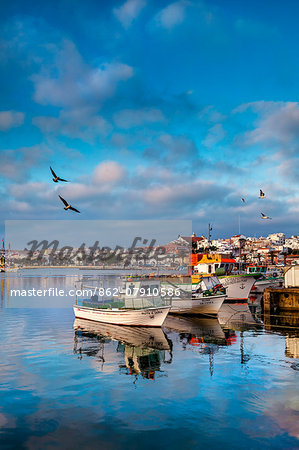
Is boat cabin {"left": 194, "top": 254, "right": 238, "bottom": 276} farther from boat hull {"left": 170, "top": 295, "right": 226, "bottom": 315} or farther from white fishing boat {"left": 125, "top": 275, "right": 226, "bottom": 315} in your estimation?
boat hull {"left": 170, "top": 295, "right": 226, "bottom": 315}

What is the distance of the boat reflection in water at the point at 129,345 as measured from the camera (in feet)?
52.2

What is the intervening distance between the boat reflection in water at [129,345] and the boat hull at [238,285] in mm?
20464

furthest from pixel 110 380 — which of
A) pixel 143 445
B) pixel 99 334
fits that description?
pixel 99 334

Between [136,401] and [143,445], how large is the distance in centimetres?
289

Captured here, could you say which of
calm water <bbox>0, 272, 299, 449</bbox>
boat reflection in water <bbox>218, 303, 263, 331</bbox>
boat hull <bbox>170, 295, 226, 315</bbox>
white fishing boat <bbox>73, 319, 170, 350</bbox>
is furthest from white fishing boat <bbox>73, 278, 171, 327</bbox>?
boat hull <bbox>170, 295, 226, 315</bbox>

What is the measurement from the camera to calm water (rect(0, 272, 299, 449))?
30.1 ft

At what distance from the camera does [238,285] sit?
43.4 metres

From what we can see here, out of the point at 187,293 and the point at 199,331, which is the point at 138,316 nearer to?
the point at 199,331

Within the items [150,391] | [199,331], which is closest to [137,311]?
[199,331]

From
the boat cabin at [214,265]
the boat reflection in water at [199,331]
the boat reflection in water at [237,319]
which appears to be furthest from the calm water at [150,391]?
the boat cabin at [214,265]

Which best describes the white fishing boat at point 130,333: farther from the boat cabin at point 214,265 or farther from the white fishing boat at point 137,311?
the boat cabin at point 214,265

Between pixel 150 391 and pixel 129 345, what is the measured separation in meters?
7.84

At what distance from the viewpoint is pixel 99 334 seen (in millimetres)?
23922

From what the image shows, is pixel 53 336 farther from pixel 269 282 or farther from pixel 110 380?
pixel 269 282
